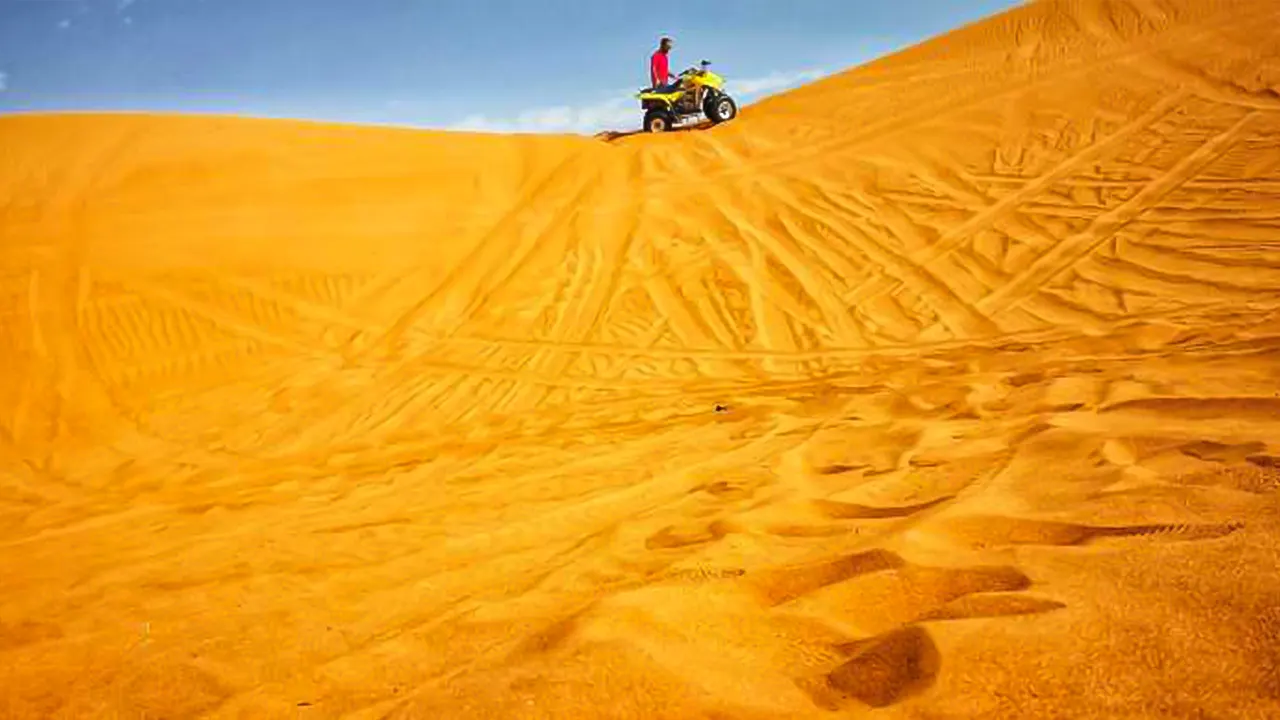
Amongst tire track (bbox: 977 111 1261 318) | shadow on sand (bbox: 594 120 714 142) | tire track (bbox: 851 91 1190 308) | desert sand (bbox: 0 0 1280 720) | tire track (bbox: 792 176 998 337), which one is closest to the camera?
desert sand (bbox: 0 0 1280 720)

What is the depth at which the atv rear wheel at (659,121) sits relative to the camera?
14.6 m

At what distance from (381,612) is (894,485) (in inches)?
76.7

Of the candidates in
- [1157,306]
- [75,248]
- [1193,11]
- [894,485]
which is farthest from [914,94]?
[75,248]

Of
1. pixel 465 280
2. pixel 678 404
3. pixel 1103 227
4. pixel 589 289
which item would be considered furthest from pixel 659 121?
pixel 678 404

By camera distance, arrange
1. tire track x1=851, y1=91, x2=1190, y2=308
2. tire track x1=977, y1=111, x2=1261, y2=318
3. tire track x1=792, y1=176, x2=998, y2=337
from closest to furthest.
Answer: tire track x1=792, y1=176, x2=998, y2=337 < tire track x1=977, y1=111, x2=1261, y2=318 < tire track x1=851, y1=91, x2=1190, y2=308

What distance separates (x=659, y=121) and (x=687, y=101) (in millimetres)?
644

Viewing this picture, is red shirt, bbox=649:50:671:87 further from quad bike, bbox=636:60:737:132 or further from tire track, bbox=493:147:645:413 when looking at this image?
tire track, bbox=493:147:645:413

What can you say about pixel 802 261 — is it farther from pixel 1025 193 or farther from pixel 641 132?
pixel 641 132

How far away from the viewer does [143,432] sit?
20.5 feet

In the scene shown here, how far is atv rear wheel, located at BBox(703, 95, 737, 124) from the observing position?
1428 centimetres

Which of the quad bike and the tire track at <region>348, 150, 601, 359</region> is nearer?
the tire track at <region>348, 150, 601, 359</region>

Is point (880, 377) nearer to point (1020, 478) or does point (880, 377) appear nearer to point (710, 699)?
point (1020, 478)

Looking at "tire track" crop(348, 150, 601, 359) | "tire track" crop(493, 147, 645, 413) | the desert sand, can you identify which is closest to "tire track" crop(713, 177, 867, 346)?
the desert sand

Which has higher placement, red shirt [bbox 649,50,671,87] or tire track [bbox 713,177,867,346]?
red shirt [bbox 649,50,671,87]
